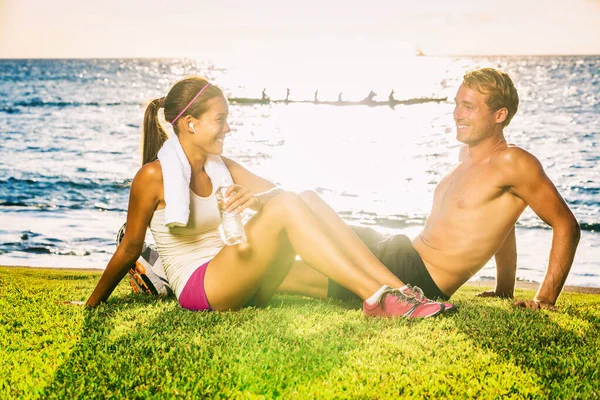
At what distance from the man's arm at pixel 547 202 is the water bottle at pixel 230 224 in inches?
77.6

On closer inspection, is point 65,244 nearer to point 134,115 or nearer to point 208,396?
point 208,396

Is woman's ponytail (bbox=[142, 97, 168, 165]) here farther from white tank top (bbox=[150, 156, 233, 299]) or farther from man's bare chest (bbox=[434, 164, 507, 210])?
man's bare chest (bbox=[434, 164, 507, 210])

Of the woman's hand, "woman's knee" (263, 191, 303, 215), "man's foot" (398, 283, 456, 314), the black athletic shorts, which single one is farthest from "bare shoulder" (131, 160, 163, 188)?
"man's foot" (398, 283, 456, 314)

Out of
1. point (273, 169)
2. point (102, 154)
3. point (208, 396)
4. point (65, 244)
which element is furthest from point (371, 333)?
point (102, 154)

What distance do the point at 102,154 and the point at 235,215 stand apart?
24.3 meters

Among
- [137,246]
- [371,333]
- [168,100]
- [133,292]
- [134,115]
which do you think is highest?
[168,100]

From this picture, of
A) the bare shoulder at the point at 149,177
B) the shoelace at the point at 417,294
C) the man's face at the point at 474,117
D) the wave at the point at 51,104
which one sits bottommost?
the wave at the point at 51,104

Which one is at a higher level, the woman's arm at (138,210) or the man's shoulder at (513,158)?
the man's shoulder at (513,158)

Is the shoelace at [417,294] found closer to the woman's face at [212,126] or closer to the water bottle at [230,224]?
the water bottle at [230,224]

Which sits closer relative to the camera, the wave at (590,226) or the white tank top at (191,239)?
the white tank top at (191,239)

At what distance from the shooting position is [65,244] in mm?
11016

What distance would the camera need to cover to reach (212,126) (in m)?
4.63

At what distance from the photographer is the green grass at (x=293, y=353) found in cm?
332

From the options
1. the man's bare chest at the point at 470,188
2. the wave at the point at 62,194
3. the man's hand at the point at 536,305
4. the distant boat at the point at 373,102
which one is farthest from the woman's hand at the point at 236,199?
the distant boat at the point at 373,102
